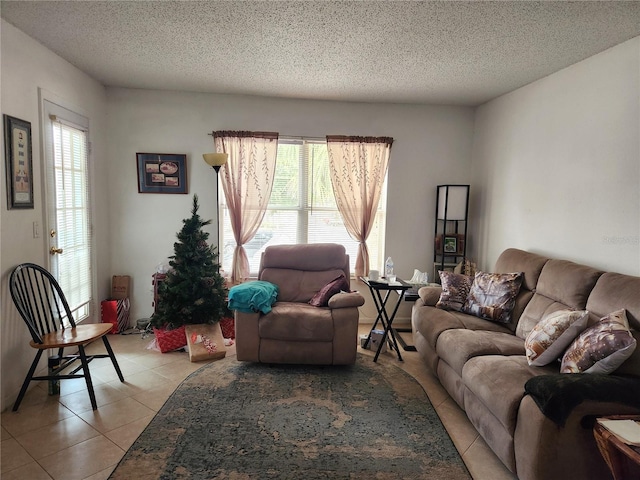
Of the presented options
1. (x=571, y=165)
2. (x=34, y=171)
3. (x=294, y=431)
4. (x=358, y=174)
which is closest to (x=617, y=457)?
(x=294, y=431)

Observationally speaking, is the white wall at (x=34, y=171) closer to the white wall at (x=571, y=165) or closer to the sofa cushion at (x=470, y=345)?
the sofa cushion at (x=470, y=345)

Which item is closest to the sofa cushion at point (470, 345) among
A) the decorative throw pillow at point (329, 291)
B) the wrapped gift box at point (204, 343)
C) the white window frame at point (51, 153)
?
the decorative throw pillow at point (329, 291)

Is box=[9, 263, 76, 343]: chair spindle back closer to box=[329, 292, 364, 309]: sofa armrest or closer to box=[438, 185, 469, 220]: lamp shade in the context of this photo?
box=[329, 292, 364, 309]: sofa armrest

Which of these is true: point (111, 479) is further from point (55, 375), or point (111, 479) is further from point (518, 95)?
point (518, 95)

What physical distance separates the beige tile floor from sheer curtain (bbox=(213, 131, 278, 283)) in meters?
1.43

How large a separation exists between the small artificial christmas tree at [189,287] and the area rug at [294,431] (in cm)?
63

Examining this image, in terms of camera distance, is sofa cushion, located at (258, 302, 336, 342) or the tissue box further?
the tissue box

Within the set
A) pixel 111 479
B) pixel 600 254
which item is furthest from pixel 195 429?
pixel 600 254

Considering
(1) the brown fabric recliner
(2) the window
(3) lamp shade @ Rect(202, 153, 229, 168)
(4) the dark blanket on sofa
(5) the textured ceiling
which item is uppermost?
(5) the textured ceiling

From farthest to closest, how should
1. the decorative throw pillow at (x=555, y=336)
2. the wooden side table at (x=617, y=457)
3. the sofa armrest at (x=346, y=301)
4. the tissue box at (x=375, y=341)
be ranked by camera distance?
1. the tissue box at (x=375, y=341)
2. the sofa armrest at (x=346, y=301)
3. the decorative throw pillow at (x=555, y=336)
4. the wooden side table at (x=617, y=457)

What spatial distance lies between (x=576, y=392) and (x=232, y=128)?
A: 3822mm

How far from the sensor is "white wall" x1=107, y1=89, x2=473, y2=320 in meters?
4.18

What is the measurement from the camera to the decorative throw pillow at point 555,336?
2.22 metres

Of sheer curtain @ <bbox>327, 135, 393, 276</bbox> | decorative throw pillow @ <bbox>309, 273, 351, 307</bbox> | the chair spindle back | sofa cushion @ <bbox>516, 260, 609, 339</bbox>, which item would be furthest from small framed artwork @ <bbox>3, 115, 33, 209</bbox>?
sofa cushion @ <bbox>516, 260, 609, 339</bbox>
